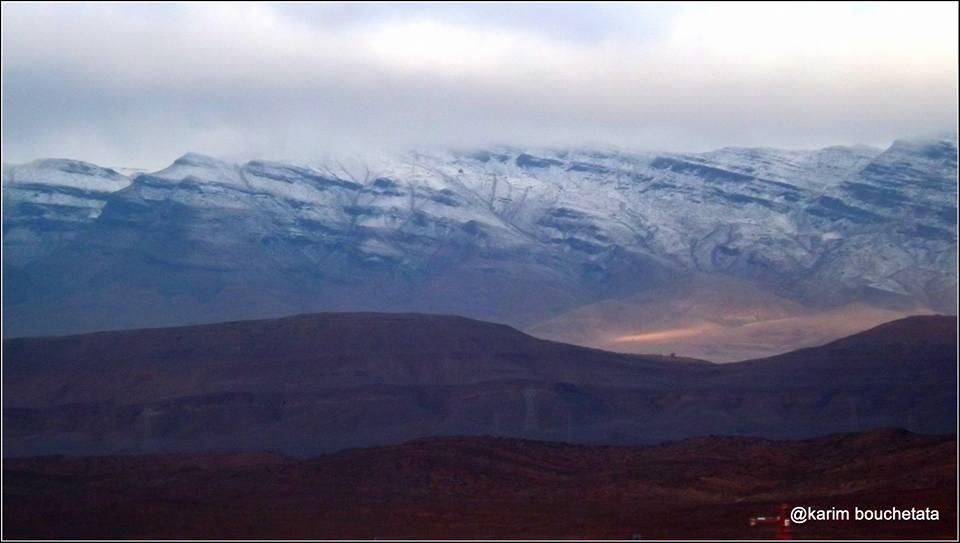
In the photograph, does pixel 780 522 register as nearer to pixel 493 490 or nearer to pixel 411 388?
pixel 493 490

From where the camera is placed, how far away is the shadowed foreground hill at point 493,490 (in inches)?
2488

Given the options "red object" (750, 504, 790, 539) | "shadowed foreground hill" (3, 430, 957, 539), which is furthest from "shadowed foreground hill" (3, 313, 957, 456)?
"red object" (750, 504, 790, 539)

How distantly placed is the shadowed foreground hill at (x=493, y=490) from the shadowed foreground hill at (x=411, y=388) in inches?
840

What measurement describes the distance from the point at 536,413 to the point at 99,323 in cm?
6782

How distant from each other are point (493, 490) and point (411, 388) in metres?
41.6

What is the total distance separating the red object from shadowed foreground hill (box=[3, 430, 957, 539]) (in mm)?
404

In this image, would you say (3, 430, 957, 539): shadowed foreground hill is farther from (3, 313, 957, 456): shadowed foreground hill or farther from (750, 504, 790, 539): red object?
(3, 313, 957, 456): shadowed foreground hill

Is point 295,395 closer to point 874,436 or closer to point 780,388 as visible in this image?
point 780,388

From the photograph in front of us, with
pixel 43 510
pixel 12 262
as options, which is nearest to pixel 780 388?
pixel 43 510

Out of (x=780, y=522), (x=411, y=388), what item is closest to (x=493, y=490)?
(x=780, y=522)

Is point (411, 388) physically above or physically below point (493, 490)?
above

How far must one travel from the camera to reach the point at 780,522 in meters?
63.1

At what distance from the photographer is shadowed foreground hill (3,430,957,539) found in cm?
6319

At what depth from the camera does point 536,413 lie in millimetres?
120125
